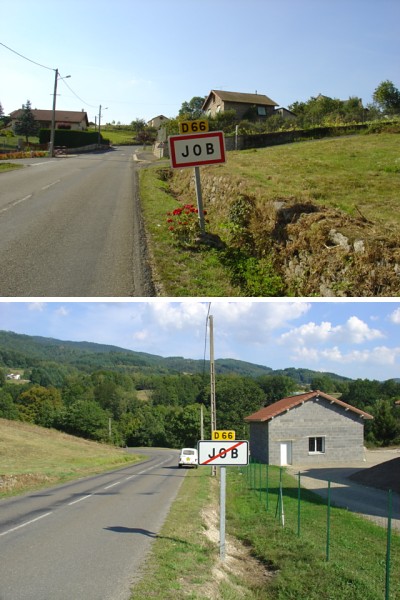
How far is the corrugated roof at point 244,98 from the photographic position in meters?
75.6

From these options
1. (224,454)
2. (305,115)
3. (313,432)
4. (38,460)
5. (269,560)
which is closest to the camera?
(269,560)

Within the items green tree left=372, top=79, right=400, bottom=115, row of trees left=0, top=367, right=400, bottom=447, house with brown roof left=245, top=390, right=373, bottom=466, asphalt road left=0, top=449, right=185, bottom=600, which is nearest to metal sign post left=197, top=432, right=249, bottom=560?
asphalt road left=0, top=449, right=185, bottom=600

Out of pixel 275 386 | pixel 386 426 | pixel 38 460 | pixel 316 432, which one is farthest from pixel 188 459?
pixel 275 386

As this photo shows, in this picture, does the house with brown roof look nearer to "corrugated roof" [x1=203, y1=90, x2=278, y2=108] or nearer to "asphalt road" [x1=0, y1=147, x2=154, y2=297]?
"asphalt road" [x1=0, y1=147, x2=154, y2=297]

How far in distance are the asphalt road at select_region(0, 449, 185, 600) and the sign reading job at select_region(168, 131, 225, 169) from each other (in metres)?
7.74

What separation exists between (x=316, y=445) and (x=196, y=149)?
30.6 m

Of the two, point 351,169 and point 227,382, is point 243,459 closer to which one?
point 351,169

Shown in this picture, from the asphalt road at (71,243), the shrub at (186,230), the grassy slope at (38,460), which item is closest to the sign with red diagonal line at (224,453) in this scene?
the asphalt road at (71,243)

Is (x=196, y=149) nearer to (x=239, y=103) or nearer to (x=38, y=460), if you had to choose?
(x=38, y=460)

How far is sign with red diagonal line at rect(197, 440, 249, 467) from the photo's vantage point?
1016 cm

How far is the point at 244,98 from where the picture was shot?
77.4 meters

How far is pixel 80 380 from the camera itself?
454 ft

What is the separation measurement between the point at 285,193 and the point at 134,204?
705 centimetres

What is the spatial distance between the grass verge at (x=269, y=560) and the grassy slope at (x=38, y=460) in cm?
973
